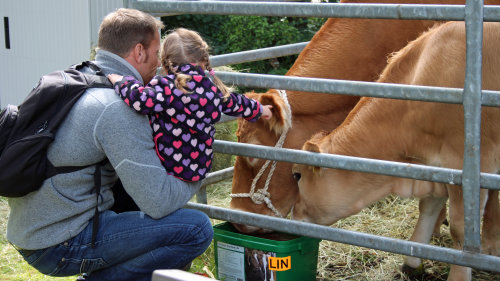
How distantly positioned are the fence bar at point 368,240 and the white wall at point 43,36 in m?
6.49

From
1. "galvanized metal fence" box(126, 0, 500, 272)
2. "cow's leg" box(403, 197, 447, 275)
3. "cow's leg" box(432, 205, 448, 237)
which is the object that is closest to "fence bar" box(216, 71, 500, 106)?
"galvanized metal fence" box(126, 0, 500, 272)

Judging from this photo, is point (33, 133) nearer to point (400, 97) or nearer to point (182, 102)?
point (182, 102)

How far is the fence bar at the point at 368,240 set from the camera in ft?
10.1

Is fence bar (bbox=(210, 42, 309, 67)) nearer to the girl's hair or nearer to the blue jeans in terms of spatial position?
the girl's hair

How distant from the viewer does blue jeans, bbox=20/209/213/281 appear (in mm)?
3189

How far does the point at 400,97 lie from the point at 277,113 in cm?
127

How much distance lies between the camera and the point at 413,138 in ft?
12.6

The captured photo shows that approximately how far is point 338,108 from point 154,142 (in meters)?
1.95

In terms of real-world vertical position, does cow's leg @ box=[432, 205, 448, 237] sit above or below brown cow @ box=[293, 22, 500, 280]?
below

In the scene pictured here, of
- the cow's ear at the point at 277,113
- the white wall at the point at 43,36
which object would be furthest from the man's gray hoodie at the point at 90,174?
the white wall at the point at 43,36

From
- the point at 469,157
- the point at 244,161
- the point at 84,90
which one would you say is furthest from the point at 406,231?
the point at 84,90

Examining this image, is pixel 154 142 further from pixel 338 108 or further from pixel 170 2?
pixel 338 108

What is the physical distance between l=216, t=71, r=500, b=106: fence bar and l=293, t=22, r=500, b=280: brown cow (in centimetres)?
36

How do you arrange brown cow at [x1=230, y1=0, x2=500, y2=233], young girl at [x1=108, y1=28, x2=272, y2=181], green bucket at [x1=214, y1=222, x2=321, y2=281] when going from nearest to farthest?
1. young girl at [x1=108, y1=28, x2=272, y2=181]
2. green bucket at [x1=214, y1=222, x2=321, y2=281]
3. brown cow at [x1=230, y1=0, x2=500, y2=233]
